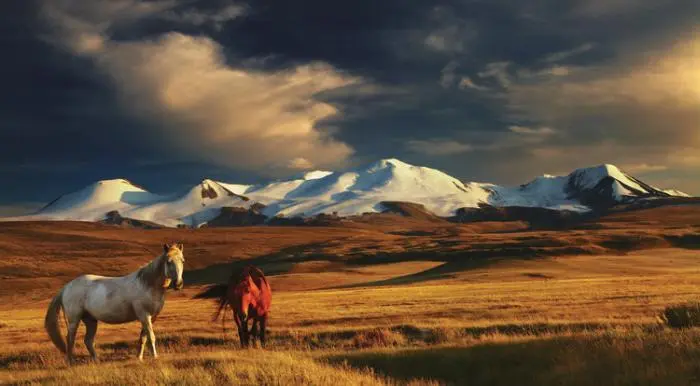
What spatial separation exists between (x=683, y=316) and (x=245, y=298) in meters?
A: 12.5

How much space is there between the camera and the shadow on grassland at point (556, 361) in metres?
11.5

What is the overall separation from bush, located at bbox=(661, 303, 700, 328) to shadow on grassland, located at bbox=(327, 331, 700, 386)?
3372 mm

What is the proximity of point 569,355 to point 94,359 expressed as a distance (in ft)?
36.9

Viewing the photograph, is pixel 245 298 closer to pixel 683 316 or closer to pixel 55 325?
pixel 55 325

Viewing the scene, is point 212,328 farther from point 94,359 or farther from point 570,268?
point 570,268

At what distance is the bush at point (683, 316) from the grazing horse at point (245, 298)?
11772 mm

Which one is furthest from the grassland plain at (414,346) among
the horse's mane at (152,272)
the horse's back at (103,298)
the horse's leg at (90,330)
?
the horse's mane at (152,272)

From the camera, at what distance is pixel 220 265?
5138 inches

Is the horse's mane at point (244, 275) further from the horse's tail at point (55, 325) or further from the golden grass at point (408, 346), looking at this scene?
the horse's tail at point (55, 325)

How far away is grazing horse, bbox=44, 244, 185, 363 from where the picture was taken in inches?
567

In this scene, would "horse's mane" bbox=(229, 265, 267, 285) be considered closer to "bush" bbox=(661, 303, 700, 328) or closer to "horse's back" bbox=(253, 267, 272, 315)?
"horse's back" bbox=(253, 267, 272, 315)

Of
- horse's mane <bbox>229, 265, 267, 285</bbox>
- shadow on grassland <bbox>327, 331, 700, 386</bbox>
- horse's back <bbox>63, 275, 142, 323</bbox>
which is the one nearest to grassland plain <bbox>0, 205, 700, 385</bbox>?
shadow on grassland <bbox>327, 331, 700, 386</bbox>

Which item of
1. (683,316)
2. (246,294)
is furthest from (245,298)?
(683,316)

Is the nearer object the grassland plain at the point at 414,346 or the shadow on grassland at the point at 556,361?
the shadow on grassland at the point at 556,361
